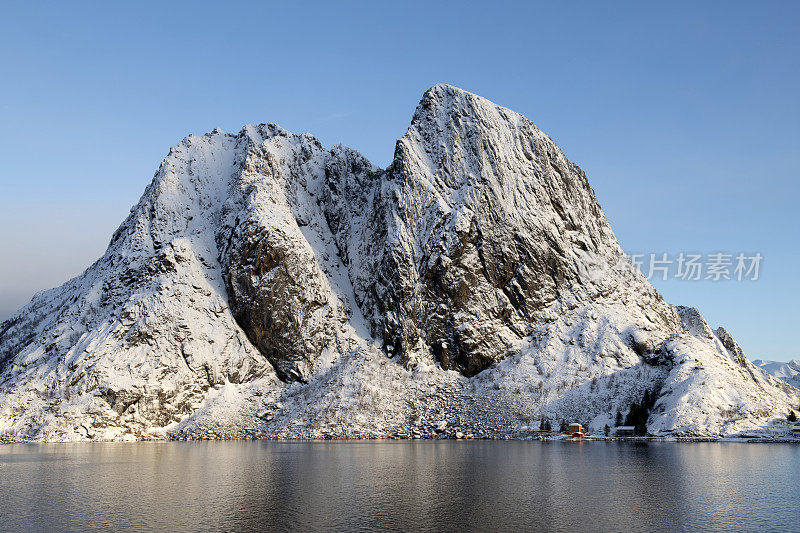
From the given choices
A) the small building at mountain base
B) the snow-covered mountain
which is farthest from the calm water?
the snow-covered mountain

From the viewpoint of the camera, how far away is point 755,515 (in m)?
39.0

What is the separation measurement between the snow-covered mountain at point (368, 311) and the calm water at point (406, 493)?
52.8 meters

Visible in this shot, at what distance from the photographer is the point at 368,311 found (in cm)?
16838

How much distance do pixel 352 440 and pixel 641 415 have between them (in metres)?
59.2

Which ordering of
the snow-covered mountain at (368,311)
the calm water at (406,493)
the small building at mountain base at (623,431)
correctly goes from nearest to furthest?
1. the calm water at (406,493)
2. the small building at mountain base at (623,431)
3. the snow-covered mountain at (368,311)

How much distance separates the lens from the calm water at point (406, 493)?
36875mm

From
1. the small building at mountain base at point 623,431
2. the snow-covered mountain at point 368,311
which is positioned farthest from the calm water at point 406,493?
the snow-covered mountain at point 368,311

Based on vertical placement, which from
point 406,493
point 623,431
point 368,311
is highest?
point 368,311

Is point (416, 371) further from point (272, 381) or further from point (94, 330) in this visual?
point (94, 330)

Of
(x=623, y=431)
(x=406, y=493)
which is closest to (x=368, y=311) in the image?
(x=623, y=431)

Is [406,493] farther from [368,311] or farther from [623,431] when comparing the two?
[368,311]

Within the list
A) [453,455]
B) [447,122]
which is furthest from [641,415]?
[447,122]

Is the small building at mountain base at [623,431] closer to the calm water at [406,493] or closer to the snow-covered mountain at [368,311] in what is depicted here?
the snow-covered mountain at [368,311]

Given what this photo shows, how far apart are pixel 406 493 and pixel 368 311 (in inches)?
4774
